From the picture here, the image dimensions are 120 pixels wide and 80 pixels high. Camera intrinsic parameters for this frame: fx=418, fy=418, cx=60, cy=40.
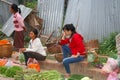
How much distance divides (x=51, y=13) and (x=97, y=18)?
3.54m

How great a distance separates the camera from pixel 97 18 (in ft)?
46.7

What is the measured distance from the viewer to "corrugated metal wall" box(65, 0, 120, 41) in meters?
14.0

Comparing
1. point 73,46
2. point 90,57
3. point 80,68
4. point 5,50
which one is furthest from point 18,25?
point 90,57

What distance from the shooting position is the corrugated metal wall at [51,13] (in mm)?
16688

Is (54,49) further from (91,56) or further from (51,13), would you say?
(91,56)

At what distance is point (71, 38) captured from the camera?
11383mm

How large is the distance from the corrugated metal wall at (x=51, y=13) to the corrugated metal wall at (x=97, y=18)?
193 cm

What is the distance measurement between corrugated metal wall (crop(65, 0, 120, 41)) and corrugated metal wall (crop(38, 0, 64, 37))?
1.93 m

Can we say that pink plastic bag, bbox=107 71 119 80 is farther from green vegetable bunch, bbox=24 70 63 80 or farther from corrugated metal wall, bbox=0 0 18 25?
corrugated metal wall, bbox=0 0 18 25

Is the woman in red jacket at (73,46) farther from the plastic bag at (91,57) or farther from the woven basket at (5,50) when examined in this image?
the woven basket at (5,50)

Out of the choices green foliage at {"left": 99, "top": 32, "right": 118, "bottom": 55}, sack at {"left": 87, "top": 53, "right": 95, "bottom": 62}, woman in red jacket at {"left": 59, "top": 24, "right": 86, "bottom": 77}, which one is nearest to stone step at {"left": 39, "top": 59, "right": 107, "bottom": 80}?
sack at {"left": 87, "top": 53, "right": 95, "bottom": 62}

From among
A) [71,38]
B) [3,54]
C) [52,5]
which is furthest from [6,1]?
[71,38]

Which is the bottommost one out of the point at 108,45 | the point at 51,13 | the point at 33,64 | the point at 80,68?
the point at 80,68

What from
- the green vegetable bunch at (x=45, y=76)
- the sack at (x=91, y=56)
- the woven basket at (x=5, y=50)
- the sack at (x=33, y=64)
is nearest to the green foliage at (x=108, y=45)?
the sack at (x=91, y=56)
